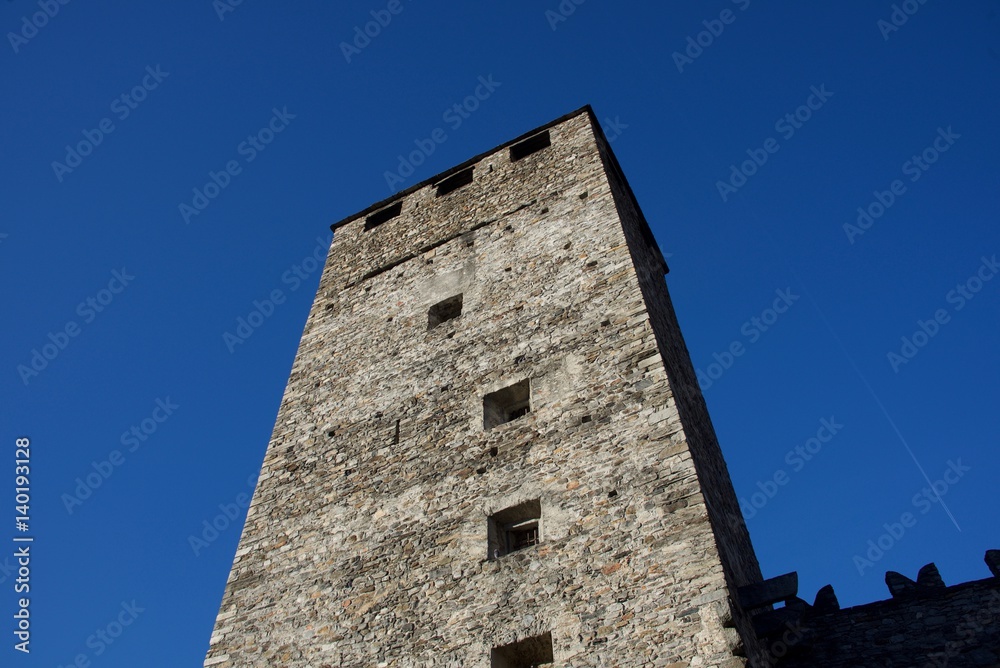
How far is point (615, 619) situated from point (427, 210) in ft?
30.4

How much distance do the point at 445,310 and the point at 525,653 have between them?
18.4 feet

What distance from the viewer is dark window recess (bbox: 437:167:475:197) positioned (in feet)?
48.0

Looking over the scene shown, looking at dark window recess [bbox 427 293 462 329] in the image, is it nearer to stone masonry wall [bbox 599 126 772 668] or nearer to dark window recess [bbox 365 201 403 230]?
stone masonry wall [bbox 599 126 772 668]

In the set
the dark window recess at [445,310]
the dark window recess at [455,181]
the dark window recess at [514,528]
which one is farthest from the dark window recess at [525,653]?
the dark window recess at [455,181]

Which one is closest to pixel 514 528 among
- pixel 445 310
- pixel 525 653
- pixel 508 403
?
pixel 525 653

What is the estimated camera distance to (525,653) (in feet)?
22.2

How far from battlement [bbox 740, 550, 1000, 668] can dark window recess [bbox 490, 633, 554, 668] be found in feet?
5.83

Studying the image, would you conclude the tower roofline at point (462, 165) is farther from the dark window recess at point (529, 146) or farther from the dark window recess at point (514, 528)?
the dark window recess at point (514, 528)

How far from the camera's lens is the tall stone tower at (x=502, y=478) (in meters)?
6.66

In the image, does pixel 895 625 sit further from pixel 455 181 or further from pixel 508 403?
pixel 455 181

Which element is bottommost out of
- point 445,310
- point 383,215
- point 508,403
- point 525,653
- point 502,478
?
point 525,653

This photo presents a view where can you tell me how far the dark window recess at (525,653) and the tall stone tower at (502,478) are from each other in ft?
0.08

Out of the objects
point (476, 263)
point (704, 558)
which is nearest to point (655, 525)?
point (704, 558)

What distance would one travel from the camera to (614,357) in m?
8.67
